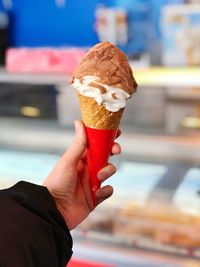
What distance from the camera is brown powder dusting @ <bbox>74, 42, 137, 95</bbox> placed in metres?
1.35

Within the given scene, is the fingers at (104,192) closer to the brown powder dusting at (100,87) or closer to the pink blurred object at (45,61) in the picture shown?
the brown powder dusting at (100,87)

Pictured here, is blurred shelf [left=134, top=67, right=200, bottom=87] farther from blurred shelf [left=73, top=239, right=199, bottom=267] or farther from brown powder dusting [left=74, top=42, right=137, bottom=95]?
brown powder dusting [left=74, top=42, right=137, bottom=95]

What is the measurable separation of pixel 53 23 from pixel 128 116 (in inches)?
54.6

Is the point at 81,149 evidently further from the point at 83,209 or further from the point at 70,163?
the point at 83,209

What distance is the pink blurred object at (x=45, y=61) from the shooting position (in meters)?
3.08

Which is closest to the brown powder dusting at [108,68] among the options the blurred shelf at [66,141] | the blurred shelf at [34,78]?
the blurred shelf at [66,141]

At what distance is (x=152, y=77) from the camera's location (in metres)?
2.79

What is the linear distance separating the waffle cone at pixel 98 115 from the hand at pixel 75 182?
5cm

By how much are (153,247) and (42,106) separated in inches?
57.6

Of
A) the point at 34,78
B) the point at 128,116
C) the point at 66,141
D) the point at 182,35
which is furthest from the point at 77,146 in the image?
the point at 182,35

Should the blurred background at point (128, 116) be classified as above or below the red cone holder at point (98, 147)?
below

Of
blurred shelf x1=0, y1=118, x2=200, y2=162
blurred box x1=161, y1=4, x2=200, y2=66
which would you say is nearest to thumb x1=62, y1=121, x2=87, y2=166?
blurred shelf x1=0, y1=118, x2=200, y2=162

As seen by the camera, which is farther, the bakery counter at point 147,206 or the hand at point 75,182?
the bakery counter at point 147,206

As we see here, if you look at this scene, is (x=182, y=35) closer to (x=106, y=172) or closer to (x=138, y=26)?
(x=138, y=26)
